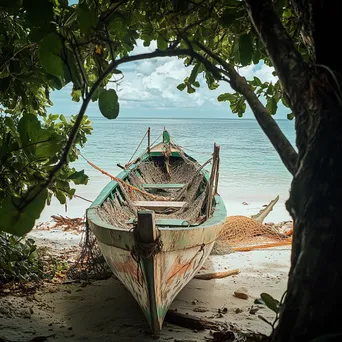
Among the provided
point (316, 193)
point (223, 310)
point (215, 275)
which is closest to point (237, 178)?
point (215, 275)

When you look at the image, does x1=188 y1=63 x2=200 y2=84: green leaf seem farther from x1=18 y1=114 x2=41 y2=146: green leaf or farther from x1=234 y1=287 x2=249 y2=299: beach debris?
x1=234 y1=287 x2=249 y2=299: beach debris

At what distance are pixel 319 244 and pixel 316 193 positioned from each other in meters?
0.11

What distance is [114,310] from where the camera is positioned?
12.3 feet

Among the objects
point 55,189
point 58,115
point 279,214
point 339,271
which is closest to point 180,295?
point 55,189

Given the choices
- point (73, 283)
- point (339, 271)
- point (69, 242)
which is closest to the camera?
point (339, 271)

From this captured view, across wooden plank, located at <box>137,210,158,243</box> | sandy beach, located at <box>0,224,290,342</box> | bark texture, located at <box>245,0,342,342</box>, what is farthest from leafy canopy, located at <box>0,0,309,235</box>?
sandy beach, located at <box>0,224,290,342</box>

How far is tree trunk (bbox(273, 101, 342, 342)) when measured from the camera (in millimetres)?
859

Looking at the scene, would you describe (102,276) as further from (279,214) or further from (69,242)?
(279,214)

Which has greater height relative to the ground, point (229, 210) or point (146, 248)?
point (146, 248)

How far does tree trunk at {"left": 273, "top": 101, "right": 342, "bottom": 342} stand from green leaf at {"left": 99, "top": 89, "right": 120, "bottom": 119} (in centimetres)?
53

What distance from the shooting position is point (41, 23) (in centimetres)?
105

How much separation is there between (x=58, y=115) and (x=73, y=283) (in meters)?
1.95

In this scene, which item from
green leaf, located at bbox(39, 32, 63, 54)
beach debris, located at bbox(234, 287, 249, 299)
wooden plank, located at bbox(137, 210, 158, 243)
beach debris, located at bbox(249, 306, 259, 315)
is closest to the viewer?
green leaf, located at bbox(39, 32, 63, 54)

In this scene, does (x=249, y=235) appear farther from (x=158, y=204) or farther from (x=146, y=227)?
(x=146, y=227)
